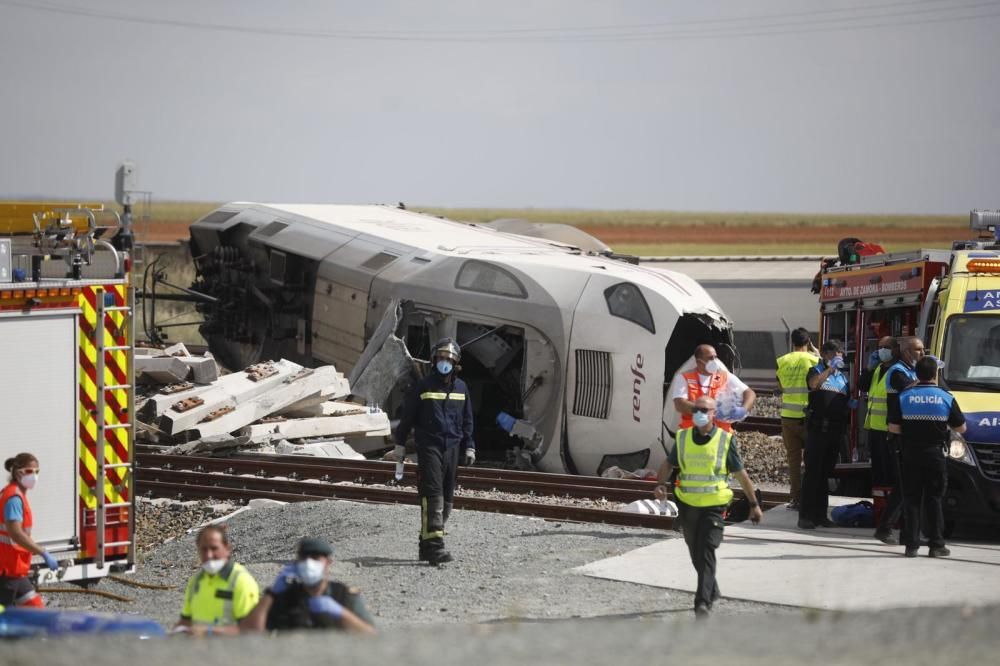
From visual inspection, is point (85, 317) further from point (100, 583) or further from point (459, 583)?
point (459, 583)

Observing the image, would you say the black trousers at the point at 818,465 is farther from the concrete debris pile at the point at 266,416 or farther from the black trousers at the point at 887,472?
the concrete debris pile at the point at 266,416

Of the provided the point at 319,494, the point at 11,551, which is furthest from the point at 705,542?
the point at 319,494

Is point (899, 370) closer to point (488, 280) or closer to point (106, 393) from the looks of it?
point (106, 393)

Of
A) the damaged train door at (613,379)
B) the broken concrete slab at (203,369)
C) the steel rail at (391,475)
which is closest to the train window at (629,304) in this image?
the damaged train door at (613,379)

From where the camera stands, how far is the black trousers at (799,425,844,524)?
1265cm

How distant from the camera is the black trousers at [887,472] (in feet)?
38.4

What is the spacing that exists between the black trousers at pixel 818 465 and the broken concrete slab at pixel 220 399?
329 inches

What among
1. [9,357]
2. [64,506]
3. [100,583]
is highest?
[9,357]

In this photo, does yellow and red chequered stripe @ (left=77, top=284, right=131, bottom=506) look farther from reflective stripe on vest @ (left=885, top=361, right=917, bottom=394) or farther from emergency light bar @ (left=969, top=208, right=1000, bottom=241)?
emergency light bar @ (left=969, top=208, right=1000, bottom=241)

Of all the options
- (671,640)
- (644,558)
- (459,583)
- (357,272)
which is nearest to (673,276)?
(357,272)

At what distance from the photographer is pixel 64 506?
9602 millimetres

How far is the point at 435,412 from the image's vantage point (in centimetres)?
1115

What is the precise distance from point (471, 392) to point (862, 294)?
639 cm

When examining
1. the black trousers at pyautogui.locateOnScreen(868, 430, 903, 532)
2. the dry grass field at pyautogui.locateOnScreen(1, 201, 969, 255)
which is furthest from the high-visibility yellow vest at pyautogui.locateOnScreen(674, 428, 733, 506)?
the dry grass field at pyautogui.locateOnScreen(1, 201, 969, 255)
